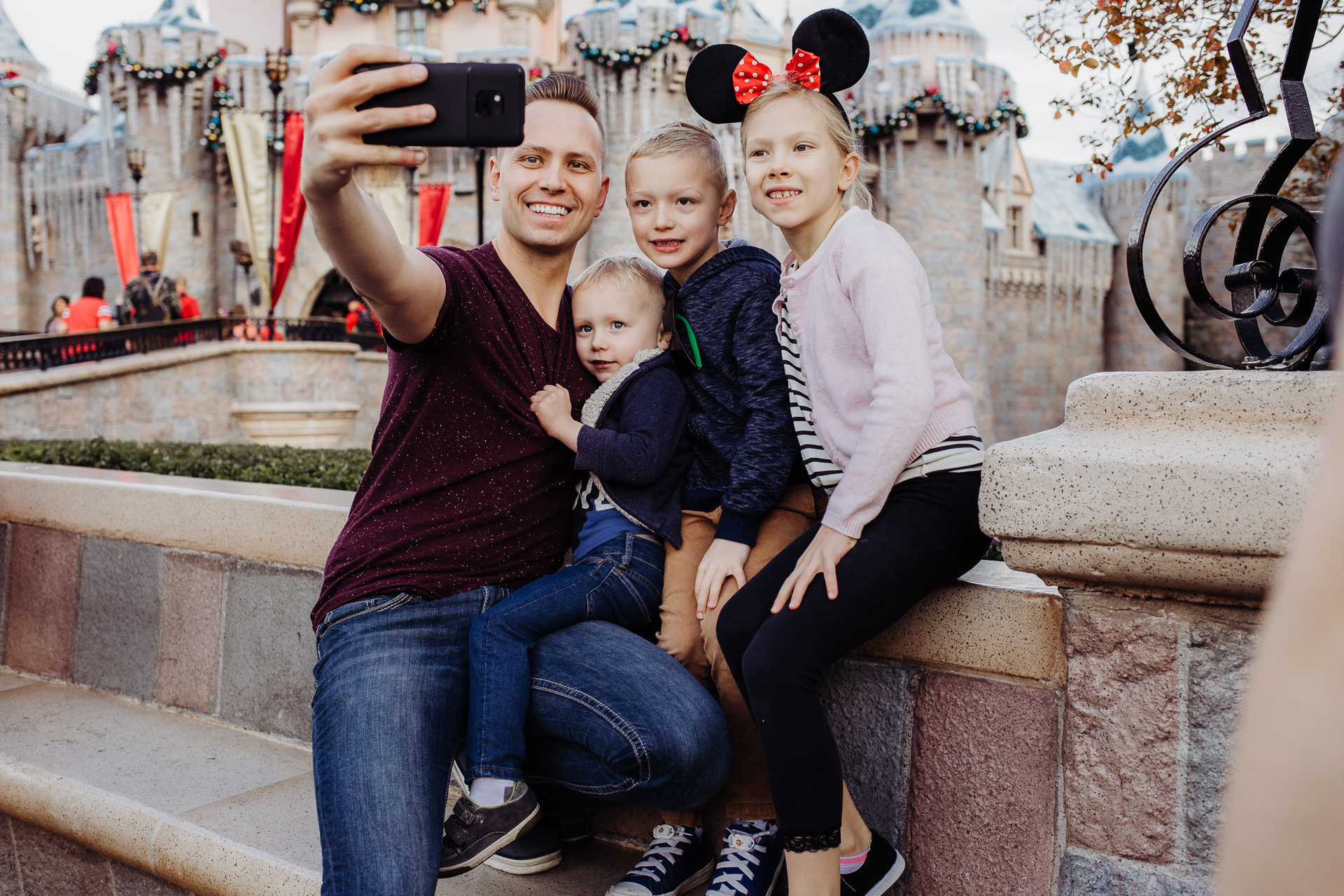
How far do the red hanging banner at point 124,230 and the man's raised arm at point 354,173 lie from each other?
20.0m

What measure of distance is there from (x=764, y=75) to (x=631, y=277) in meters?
0.51

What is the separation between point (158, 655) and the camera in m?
3.07

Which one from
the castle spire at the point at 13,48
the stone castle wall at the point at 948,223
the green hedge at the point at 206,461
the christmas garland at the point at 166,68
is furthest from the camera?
the castle spire at the point at 13,48

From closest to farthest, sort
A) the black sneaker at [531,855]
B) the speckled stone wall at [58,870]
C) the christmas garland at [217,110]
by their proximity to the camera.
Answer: the black sneaker at [531,855] < the speckled stone wall at [58,870] < the christmas garland at [217,110]

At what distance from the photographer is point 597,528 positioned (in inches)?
79.2

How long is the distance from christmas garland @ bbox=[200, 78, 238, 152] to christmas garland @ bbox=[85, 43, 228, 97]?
370 millimetres

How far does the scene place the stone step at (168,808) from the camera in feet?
6.91

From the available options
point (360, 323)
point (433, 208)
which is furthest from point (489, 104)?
point (433, 208)

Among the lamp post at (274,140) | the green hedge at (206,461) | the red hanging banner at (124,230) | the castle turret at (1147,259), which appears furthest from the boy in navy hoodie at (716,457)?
the castle turret at (1147,259)

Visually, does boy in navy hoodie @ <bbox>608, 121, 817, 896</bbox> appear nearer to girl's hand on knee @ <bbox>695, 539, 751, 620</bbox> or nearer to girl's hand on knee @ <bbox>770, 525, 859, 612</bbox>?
girl's hand on knee @ <bbox>695, 539, 751, 620</bbox>

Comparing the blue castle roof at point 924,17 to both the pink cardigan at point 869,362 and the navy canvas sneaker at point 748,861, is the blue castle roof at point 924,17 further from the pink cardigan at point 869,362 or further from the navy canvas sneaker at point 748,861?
the navy canvas sneaker at point 748,861

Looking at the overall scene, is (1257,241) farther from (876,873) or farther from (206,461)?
(206,461)

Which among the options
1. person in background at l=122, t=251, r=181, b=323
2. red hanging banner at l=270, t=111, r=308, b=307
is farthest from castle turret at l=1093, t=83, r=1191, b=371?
person in background at l=122, t=251, r=181, b=323

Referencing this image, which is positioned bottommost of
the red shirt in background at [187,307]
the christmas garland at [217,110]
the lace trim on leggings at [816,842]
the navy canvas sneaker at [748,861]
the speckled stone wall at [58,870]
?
the speckled stone wall at [58,870]
